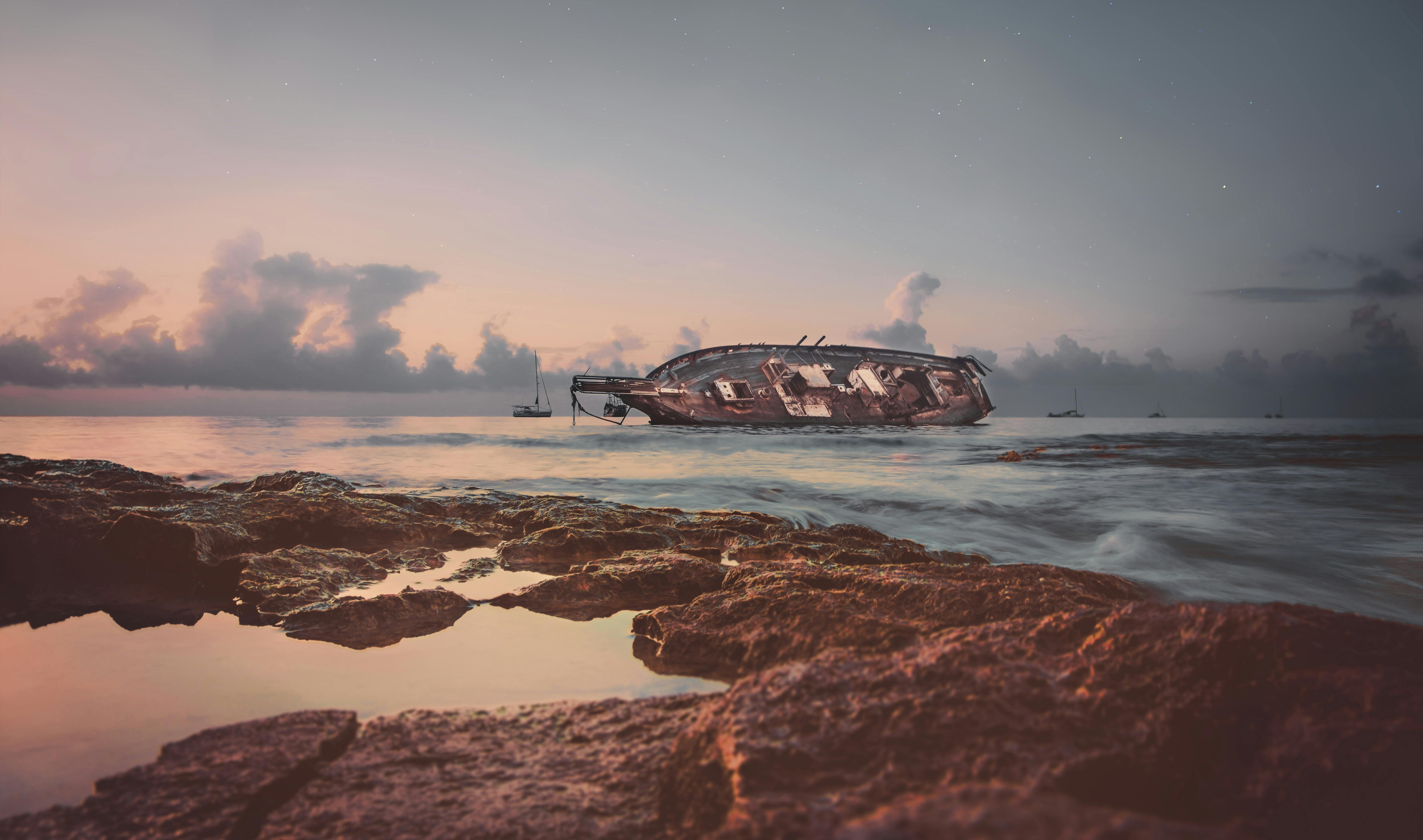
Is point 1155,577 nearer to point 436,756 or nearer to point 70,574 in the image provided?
point 436,756

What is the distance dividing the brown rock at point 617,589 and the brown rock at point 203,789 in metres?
1.74

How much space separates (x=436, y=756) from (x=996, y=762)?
5.16 feet

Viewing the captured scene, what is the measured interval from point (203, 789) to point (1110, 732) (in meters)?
2.34

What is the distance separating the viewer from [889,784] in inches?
51.9

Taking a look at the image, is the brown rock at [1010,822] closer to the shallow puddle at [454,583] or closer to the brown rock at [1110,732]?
the brown rock at [1110,732]

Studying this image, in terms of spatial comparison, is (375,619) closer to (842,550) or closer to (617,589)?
(617,589)

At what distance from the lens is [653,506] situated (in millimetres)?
9805

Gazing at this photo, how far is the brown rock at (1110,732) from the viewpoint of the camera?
4.31 feet

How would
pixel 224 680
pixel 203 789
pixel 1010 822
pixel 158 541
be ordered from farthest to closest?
pixel 158 541 → pixel 224 680 → pixel 203 789 → pixel 1010 822

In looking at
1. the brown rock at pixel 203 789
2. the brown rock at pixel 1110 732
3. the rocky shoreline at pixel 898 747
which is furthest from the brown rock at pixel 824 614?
the brown rock at pixel 203 789

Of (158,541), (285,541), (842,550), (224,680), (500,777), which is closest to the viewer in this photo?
(500,777)

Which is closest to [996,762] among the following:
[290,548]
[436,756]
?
[436,756]

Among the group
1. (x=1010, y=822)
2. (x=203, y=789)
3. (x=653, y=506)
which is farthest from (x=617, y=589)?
(x=653, y=506)

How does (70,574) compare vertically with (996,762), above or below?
below
